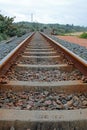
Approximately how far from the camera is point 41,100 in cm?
352

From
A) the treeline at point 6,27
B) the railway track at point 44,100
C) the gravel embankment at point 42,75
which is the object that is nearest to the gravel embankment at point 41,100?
the railway track at point 44,100

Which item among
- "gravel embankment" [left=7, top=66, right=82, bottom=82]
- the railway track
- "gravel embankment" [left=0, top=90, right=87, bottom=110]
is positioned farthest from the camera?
"gravel embankment" [left=7, top=66, right=82, bottom=82]

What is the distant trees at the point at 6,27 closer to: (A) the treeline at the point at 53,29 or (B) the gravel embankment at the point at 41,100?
(A) the treeline at the point at 53,29

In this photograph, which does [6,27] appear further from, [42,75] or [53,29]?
[53,29]

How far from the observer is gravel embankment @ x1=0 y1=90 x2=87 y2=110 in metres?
3.26

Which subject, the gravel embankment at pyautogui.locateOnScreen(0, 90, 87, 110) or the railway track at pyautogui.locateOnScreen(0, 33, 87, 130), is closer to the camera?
the railway track at pyautogui.locateOnScreen(0, 33, 87, 130)

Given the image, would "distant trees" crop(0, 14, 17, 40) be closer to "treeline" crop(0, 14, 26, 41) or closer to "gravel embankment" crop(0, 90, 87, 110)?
"treeline" crop(0, 14, 26, 41)

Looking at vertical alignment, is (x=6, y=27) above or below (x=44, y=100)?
below

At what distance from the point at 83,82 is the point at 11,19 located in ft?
68.4

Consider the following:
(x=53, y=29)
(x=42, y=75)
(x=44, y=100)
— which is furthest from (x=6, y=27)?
(x=53, y=29)

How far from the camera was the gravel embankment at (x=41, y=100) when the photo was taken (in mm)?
3256

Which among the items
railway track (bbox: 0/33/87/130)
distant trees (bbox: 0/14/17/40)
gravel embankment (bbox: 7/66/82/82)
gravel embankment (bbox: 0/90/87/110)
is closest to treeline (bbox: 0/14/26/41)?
distant trees (bbox: 0/14/17/40)

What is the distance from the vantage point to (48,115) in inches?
112

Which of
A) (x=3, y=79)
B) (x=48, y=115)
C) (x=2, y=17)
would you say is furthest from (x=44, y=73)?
(x=2, y=17)
